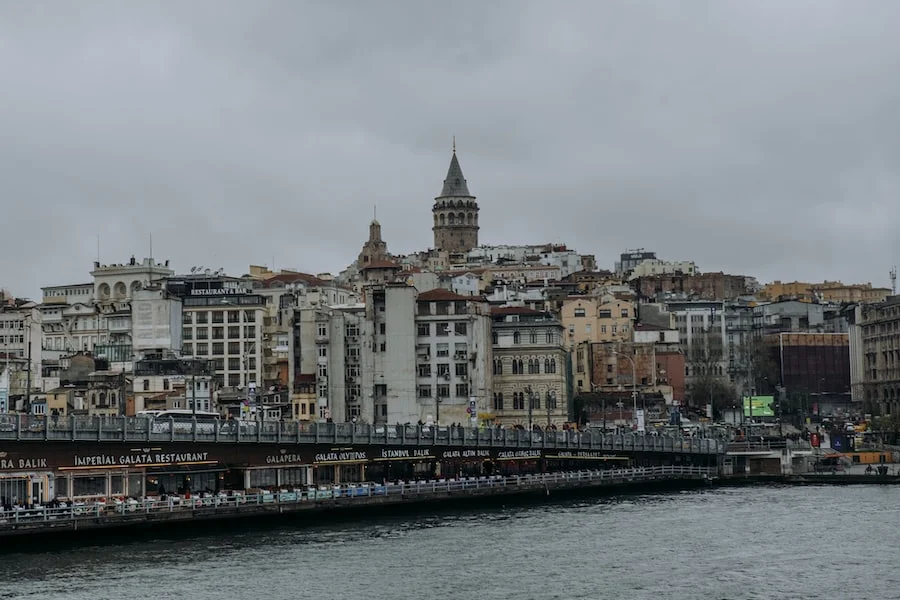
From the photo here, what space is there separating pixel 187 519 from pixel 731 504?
122 feet

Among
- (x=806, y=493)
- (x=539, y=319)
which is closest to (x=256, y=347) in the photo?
(x=539, y=319)

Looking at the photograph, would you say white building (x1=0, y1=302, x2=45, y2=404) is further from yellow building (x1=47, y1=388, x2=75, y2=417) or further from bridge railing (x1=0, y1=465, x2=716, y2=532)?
bridge railing (x1=0, y1=465, x2=716, y2=532)

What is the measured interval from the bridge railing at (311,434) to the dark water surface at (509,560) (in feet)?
24.4

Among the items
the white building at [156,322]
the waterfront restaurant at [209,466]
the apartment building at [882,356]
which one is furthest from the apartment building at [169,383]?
the apartment building at [882,356]

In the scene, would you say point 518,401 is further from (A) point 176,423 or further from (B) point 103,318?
(A) point 176,423

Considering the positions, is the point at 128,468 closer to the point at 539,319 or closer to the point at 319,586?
the point at 319,586

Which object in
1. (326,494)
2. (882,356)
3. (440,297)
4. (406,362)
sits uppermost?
(440,297)

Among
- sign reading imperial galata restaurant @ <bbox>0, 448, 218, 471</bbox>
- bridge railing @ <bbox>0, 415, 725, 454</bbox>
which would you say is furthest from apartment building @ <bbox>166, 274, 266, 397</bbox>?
sign reading imperial galata restaurant @ <bbox>0, 448, 218, 471</bbox>

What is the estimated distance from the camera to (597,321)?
605ft

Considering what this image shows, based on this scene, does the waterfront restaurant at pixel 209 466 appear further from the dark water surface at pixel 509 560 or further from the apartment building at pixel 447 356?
the apartment building at pixel 447 356

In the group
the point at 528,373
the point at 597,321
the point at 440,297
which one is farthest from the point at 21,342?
the point at 597,321

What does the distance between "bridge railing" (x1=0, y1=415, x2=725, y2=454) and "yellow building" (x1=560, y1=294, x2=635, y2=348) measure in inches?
1989

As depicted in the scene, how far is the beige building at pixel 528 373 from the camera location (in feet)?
513

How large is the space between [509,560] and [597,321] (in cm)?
10803
